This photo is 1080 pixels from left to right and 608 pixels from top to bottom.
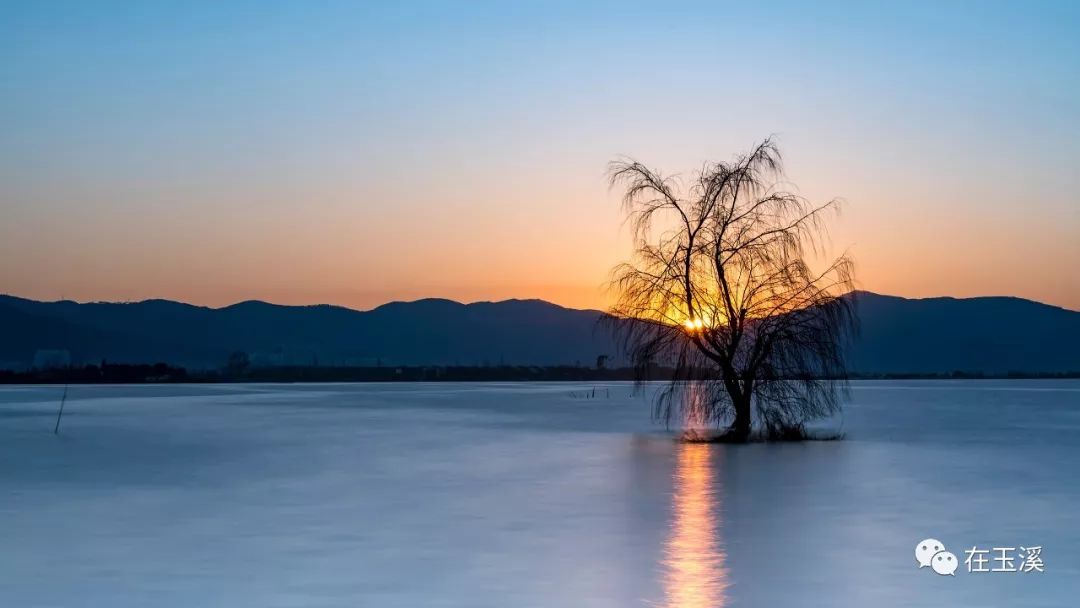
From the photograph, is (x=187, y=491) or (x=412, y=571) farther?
(x=187, y=491)

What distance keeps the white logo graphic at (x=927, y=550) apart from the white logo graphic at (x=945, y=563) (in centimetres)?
8

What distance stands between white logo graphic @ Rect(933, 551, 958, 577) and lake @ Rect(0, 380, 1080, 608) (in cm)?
13

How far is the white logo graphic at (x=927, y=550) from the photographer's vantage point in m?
12.9

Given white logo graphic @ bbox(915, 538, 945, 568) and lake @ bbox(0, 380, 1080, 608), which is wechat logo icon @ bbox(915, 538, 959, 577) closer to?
white logo graphic @ bbox(915, 538, 945, 568)

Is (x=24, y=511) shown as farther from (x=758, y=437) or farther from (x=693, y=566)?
(x=758, y=437)

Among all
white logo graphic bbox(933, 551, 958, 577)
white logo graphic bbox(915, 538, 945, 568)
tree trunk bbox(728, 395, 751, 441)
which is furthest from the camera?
tree trunk bbox(728, 395, 751, 441)

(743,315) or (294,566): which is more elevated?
(743,315)

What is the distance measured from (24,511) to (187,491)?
3130 mm

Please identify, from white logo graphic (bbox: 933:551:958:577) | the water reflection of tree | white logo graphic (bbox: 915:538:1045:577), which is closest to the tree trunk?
the water reflection of tree

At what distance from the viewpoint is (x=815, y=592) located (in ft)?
37.1

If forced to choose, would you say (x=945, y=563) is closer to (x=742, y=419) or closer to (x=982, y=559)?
(x=982, y=559)

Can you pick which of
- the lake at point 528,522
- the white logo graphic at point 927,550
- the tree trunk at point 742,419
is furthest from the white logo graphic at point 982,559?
→ the tree trunk at point 742,419

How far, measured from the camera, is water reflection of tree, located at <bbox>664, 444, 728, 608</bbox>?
36.4 feet

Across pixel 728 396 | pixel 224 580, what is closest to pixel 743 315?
pixel 728 396
